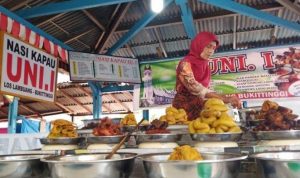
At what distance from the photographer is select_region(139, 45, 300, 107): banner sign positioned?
15.3 ft

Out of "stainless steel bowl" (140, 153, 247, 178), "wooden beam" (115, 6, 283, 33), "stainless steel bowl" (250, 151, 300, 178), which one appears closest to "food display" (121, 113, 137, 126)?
"stainless steel bowl" (140, 153, 247, 178)

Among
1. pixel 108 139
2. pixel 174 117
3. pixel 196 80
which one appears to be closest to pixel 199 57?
pixel 196 80

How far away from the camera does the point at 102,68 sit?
5.05 metres

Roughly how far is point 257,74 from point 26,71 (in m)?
3.47

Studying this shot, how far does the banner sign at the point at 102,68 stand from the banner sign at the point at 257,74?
71 cm

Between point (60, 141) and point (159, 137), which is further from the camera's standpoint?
point (60, 141)

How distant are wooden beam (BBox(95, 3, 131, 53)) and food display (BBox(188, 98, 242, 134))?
3.97 m

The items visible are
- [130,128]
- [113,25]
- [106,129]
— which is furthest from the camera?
[113,25]

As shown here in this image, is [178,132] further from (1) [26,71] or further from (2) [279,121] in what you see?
(1) [26,71]

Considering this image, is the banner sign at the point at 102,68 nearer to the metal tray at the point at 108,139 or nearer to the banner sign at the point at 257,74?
the banner sign at the point at 257,74

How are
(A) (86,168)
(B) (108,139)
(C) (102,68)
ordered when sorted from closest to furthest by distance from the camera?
(A) (86,168) < (B) (108,139) < (C) (102,68)

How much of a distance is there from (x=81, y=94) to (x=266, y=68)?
7518mm

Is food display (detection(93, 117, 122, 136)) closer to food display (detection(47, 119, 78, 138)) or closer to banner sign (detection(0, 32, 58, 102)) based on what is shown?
food display (detection(47, 119, 78, 138))

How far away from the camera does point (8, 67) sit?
338cm
